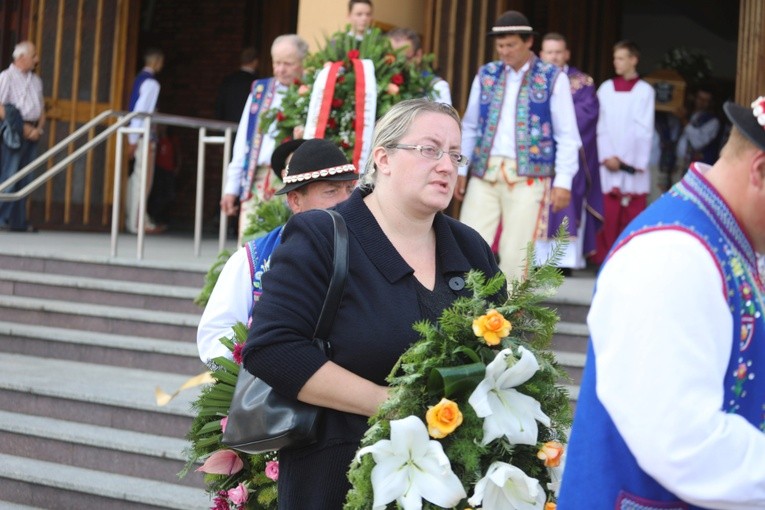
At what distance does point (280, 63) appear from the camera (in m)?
8.16

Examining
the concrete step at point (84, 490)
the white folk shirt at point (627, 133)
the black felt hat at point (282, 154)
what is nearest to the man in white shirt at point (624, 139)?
the white folk shirt at point (627, 133)

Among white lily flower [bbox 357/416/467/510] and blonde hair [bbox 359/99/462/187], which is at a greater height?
blonde hair [bbox 359/99/462/187]

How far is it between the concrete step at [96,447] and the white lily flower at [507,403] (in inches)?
147

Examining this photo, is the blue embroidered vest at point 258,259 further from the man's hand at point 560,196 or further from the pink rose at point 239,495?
the man's hand at point 560,196

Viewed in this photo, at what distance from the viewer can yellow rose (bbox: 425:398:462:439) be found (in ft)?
9.08

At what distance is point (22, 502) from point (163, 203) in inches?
338

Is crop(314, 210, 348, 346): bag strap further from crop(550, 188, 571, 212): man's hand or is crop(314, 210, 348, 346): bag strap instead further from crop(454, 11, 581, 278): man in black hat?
crop(550, 188, 571, 212): man's hand

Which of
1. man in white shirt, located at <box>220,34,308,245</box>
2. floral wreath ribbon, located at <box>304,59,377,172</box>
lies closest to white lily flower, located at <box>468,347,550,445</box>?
floral wreath ribbon, located at <box>304,59,377,172</box>

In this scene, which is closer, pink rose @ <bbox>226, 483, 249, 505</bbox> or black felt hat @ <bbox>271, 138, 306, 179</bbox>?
pink rose @ <bbox>226, 483, 249, 505</bbox>

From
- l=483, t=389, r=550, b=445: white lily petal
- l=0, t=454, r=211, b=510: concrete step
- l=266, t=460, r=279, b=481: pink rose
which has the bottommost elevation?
l=0, t=454, r=211, b=510: concrete step

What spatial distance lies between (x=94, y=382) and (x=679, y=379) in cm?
589

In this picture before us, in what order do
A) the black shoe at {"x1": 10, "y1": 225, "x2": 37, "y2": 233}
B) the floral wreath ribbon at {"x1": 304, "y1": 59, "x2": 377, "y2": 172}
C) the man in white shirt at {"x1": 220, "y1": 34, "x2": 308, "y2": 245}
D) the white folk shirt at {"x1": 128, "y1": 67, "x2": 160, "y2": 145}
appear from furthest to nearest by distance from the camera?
the white folk shirt at {"x1": 128, "y1": 67, "x2": 160, "y2": 145}, the black shoe at {"x1": 10, "y1": 225, "x2": 37, "y2": 233}, the man in white shirt at {"x1": 220, "y1": 34, "x2": 308, "y2": 245}, the floral wreath ribbon at {"x1": 304, "y1": 59, "x2": 377, "y2": 172}

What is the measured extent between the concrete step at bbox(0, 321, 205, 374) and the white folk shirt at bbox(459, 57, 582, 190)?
2.06m

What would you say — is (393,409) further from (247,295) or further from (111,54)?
(111,54)
